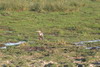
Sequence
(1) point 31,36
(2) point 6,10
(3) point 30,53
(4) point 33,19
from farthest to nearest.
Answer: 1. (2) point 6,10
2. (4) point 33,19
3. (1) point 31,36
4. (3) point 30,53

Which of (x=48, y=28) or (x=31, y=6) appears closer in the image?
(x=48, y=28)

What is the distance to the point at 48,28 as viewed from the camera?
15664 mm

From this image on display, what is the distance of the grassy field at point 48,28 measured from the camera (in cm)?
1005

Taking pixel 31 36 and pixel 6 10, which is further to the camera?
pixel 6 10

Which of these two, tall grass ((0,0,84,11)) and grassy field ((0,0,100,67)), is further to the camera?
tall grass ((0,0,84,11))

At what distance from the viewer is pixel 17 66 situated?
847 centimetres

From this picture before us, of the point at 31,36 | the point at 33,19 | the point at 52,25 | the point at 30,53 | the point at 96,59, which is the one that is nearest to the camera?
the point at 96,59

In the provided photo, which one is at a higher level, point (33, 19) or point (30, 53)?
point (30, 53)

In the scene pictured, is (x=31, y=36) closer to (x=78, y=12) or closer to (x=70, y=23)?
(x=70, y=23)

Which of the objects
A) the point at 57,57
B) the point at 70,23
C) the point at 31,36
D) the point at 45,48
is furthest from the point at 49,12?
the point at 57,57

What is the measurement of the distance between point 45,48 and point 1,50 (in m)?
1.41

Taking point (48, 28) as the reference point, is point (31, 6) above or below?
below

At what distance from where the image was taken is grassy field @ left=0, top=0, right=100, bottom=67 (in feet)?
33.0

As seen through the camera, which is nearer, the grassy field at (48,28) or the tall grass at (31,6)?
the grassy field at (48,28)
